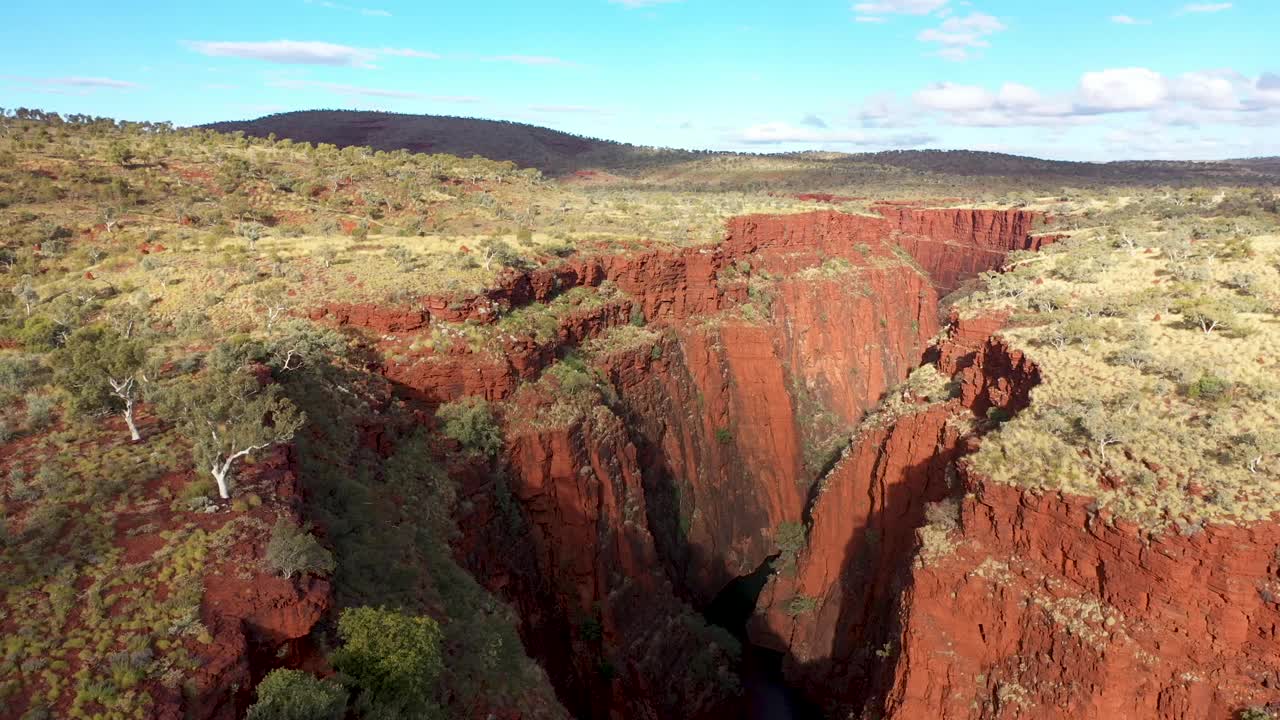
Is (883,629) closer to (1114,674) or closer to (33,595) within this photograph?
(1114,674)

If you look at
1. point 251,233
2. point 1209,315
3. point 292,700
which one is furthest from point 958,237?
point 292,700

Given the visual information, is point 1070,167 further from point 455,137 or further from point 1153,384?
point 1153,384

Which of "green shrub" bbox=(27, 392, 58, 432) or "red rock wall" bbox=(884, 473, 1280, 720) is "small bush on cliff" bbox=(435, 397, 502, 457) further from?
"red rock wall" bbox=(884, 473, 1280, 720)

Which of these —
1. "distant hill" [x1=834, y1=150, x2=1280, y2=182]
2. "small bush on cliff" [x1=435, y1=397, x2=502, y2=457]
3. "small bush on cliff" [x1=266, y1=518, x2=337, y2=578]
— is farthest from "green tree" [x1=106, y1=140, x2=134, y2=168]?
"distant hill" [x1=834, y1=150, x2=1280, y2=182]

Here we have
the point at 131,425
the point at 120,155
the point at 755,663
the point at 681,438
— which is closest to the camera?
the point at 131,425

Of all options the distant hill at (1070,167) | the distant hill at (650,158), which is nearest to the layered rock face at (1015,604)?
the distant hill at (650,158)
